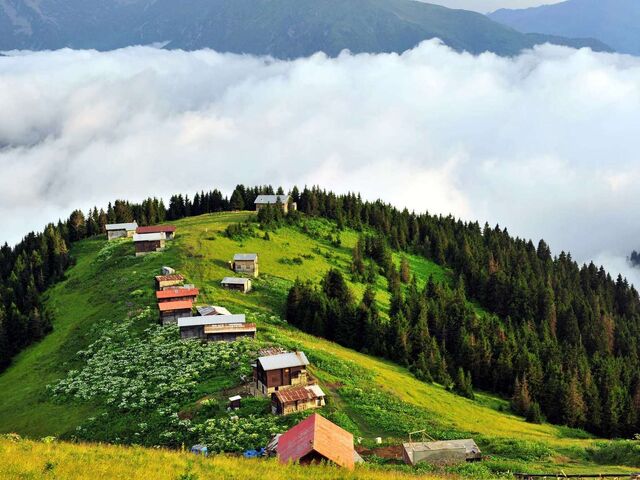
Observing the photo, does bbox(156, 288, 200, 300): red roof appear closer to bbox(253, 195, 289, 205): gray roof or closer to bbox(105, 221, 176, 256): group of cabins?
bbox(105, 221, 176, 256): group of cabins

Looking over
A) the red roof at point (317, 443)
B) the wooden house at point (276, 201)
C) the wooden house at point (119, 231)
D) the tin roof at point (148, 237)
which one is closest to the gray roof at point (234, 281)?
the tin roof at point (148, 237)

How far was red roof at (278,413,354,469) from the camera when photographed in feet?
119

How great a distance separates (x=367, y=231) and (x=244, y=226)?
43.7 m

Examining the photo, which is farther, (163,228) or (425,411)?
(163,228)

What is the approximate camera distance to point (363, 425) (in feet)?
199

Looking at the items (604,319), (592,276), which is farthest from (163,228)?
(592,276)

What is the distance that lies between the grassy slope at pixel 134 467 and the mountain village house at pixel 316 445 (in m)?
4.43

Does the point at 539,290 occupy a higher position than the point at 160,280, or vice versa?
the point at 160,280

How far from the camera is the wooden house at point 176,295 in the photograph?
313 feet

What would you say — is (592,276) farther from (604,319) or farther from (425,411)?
(425,411)

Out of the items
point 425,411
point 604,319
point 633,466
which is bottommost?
point 604,319

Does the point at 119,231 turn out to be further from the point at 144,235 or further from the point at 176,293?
the point at 176,293

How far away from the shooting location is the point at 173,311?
9069cm

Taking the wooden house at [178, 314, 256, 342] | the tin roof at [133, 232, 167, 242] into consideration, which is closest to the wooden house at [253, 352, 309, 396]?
the wooden house at [178, 314, 256, 342]
